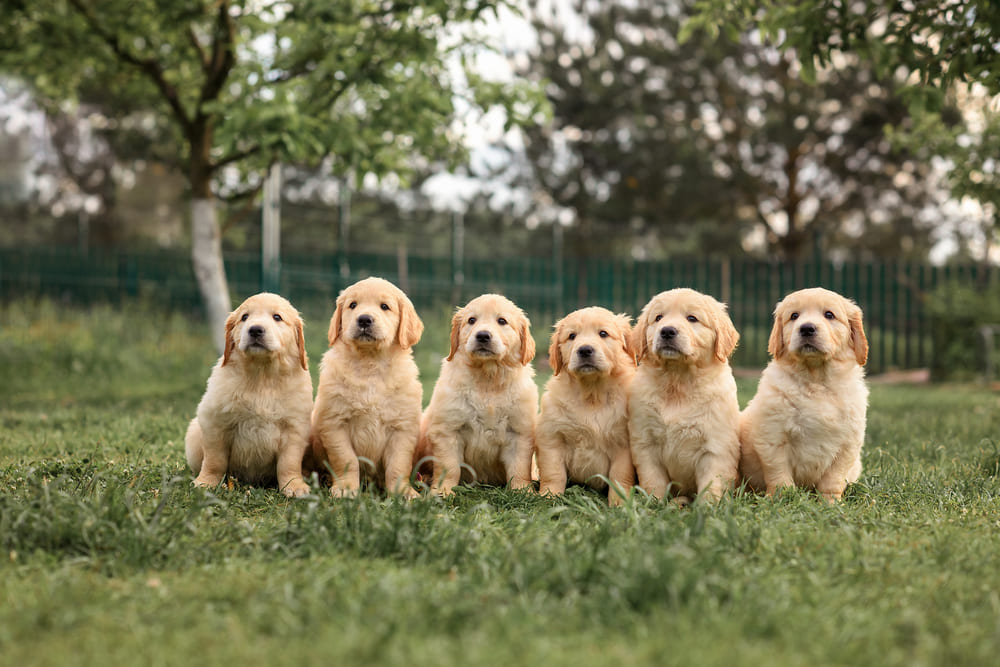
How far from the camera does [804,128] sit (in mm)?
19859

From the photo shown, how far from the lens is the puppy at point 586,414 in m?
4.12

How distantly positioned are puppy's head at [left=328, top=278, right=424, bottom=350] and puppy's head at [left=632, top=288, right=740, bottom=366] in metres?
1.23

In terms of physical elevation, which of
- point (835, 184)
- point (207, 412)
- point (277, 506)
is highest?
point (835, 184)

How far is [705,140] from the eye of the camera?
2083 centimetres

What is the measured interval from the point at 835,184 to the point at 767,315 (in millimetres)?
7597

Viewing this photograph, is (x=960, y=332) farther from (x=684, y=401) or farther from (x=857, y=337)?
(x=684, y=401)

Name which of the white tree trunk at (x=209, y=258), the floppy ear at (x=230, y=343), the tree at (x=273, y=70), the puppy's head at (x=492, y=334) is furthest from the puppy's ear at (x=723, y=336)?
the white tree trunk at (x=209, y=258)

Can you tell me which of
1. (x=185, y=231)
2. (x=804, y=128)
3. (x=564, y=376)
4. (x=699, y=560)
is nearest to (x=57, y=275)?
(x=185, y=231)

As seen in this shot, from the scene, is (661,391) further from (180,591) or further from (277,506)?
(180,591)

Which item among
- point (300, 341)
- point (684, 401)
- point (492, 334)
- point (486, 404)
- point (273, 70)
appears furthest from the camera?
point (273, 70)

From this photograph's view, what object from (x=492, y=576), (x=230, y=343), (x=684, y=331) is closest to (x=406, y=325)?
(x=230, y=343)

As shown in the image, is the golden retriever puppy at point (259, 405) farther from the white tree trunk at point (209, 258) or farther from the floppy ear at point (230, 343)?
the white tree trunk at point (209, 258)

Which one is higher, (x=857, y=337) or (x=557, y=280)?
(x=557, y=280)

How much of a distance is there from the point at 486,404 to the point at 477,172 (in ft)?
58.8
